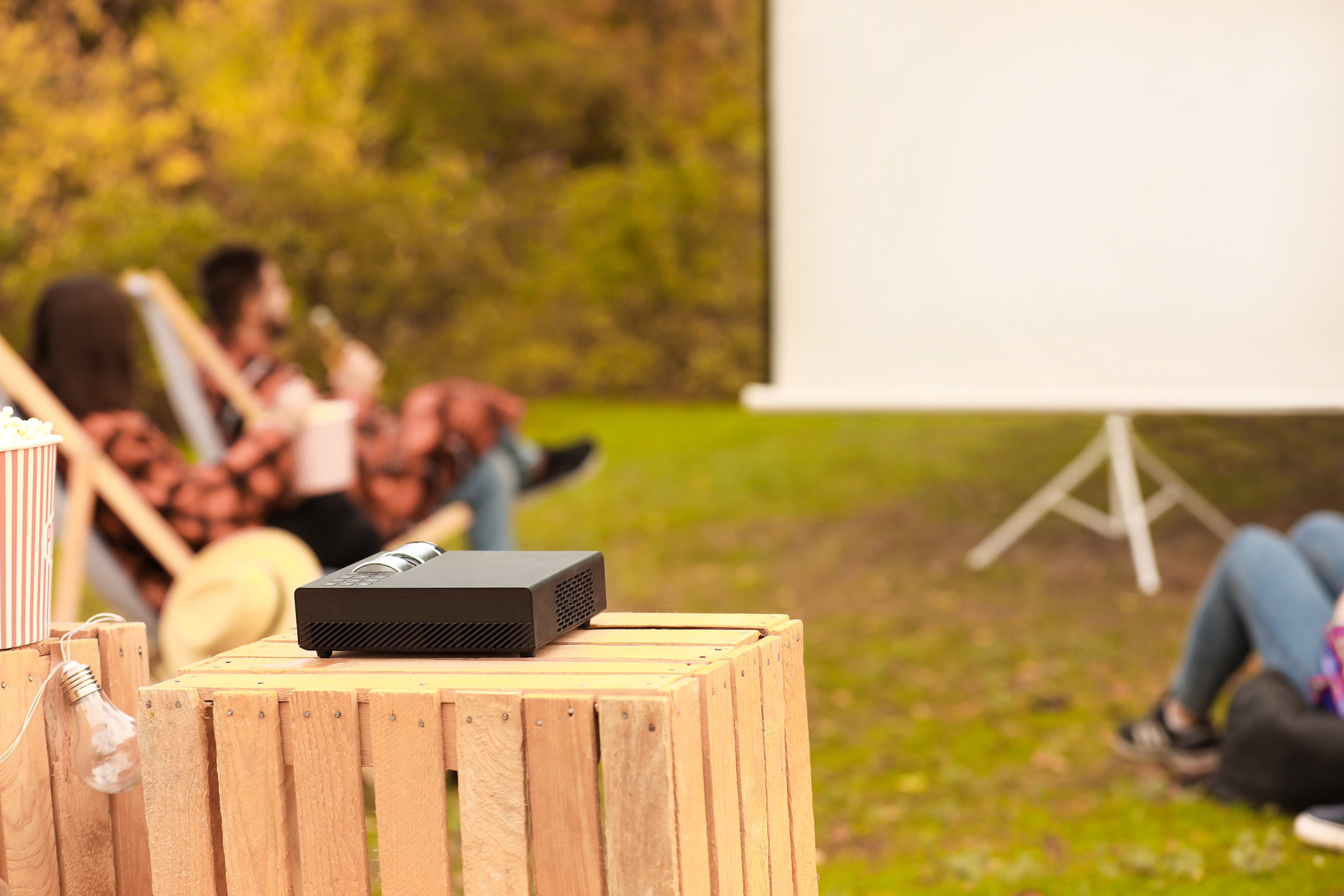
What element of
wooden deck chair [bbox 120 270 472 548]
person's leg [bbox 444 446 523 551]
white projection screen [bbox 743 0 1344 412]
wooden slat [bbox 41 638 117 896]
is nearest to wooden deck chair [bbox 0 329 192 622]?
wooden deck chair [bbox 120 270 472 548]

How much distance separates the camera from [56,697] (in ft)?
4.74

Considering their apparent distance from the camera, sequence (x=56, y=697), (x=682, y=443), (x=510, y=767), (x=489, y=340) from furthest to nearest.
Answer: (x=489, y=340) → (x=682, y=443) → (x=56, y=697) → (x=510, y=767)

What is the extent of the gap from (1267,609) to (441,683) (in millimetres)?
1838

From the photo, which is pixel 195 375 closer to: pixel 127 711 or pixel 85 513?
pixel 85 513

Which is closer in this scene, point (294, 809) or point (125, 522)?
point (294, 809)

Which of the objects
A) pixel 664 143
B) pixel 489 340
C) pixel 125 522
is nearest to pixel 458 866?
pixel 125 522

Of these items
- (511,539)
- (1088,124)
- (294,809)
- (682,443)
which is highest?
(1088,124)

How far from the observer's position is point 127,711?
1.53 meters

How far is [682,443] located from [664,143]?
326 cm

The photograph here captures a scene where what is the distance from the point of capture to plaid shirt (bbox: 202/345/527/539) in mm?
3701

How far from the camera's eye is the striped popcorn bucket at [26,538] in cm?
140

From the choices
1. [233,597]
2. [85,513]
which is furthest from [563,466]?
[233,597]

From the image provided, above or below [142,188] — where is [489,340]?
below

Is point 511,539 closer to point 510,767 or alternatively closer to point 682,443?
point 510,767
